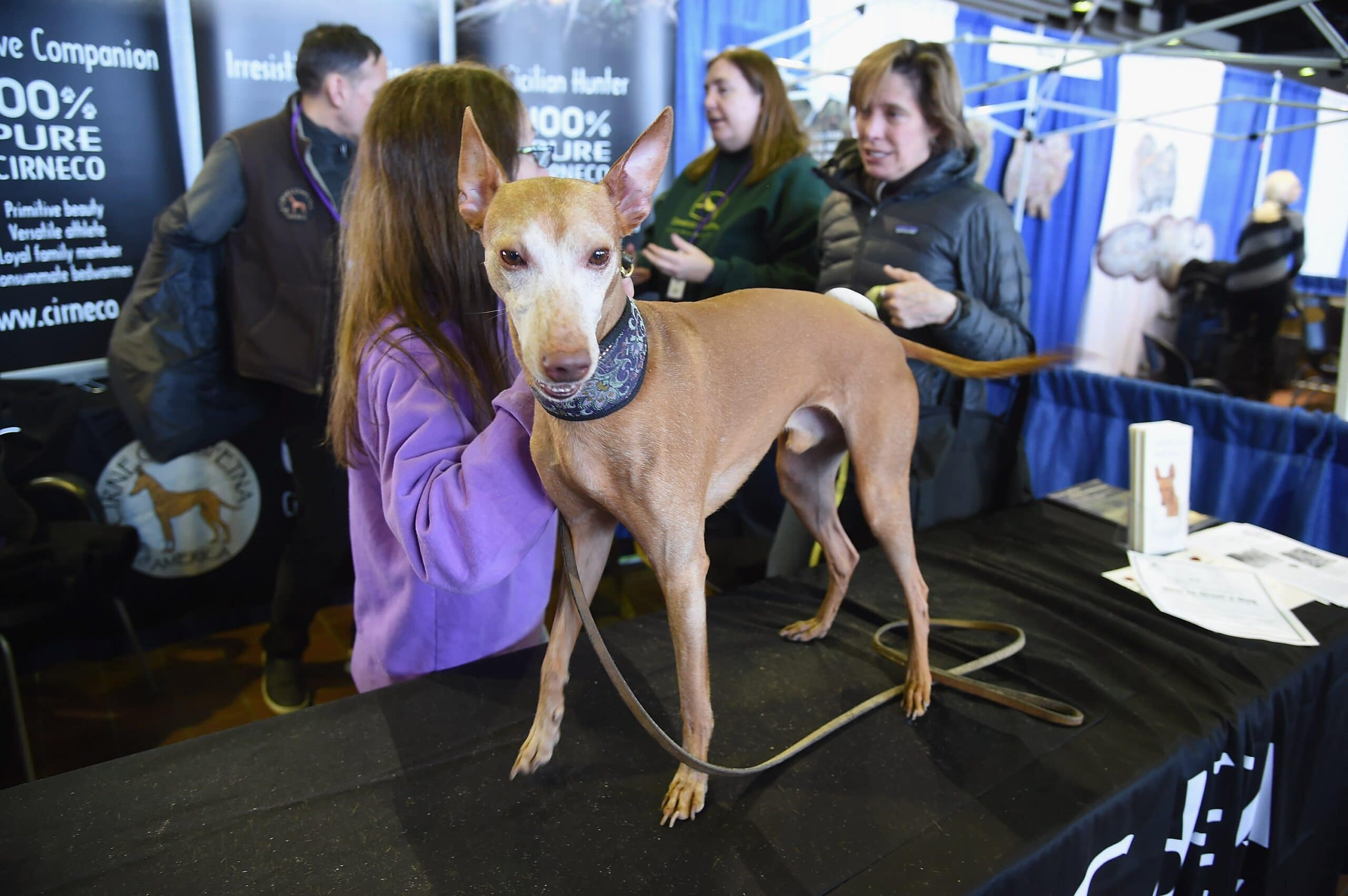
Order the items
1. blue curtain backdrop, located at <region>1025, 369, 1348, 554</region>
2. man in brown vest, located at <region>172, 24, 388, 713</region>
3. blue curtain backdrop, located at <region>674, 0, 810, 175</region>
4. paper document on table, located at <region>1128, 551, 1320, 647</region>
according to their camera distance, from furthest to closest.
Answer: blue curtain backdrop, located at <region>674, 0, 810, 175</region> < man in brown vest, located at <region>172, 24, 388, 713</region> < blue curtain backdrop, located at <region>1025, 369, 1348, 554</region> < paper document on table, located at <region>1128, 551, 1320, 647</region>

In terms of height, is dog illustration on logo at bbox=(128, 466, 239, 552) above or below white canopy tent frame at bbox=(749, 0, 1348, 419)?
below

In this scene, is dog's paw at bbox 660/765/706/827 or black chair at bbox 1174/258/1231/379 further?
black chair at bbox 1174/258/1231/379

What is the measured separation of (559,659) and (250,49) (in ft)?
8.08

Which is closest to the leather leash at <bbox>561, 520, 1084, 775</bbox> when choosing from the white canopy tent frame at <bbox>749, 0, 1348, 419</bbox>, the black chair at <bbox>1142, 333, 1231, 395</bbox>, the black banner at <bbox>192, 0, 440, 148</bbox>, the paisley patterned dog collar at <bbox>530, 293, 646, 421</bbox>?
the paisley patterned dog collar at <bbox>530, 293, 646, 421</bbox>

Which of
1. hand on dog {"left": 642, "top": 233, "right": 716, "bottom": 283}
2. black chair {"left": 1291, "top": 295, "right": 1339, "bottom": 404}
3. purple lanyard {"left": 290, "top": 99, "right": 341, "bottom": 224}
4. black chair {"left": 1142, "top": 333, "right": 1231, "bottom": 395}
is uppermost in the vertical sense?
purple lanyard {"left": 290, "top": 99, "right": 341, "bottom": 224}

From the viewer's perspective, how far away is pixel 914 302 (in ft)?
4.85

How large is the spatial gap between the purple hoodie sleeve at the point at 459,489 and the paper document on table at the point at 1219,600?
1.19m

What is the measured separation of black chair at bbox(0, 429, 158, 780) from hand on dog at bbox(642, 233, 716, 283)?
1.71m

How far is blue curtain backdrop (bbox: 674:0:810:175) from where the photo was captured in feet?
10.3

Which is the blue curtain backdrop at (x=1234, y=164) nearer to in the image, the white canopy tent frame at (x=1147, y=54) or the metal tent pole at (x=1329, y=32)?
the white canopy tent frame at (x=1147, y=54)

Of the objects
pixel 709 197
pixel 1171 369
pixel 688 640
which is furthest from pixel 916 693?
pixel 1171 369

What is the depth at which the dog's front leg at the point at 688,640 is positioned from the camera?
2.90 ft

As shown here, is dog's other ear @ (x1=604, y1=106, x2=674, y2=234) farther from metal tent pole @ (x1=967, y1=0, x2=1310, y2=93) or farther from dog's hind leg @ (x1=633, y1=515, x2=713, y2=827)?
metal tent pole @ (x1=967, y1=0, x2=1310, y2=93)

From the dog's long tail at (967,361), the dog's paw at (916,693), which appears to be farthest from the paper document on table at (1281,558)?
the dog's paw at (916,693)
